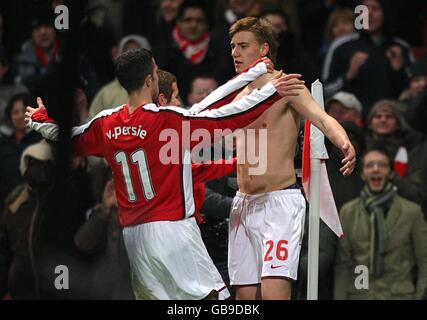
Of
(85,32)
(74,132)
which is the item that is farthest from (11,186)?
(74,132)

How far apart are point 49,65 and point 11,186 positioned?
1.15 metres

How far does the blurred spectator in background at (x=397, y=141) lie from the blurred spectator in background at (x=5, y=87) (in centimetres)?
277

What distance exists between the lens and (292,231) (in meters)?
9.24

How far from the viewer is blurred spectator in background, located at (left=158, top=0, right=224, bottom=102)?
38.9 ft

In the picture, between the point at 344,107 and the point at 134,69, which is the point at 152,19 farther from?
the point at 134,69

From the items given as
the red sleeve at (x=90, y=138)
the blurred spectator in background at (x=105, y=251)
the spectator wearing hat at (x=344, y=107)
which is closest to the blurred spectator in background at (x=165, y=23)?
the spectator wearing hat at (x=344, y=107)

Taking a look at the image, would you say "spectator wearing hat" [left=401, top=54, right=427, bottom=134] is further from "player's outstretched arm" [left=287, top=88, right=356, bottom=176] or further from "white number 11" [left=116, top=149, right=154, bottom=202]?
"white number 11" [left=116, top=149, right=154, bottom=202]

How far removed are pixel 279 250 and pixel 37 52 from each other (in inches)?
157

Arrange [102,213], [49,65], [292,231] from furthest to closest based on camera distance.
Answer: [49,65] < [102,213] < [292,231]

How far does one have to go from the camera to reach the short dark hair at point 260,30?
30.6 feet

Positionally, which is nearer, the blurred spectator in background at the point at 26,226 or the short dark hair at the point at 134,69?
the short dark hair at the point at 134,69

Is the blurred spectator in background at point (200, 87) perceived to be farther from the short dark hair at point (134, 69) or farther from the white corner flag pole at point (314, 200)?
the short dark hair at point (134, 69)
